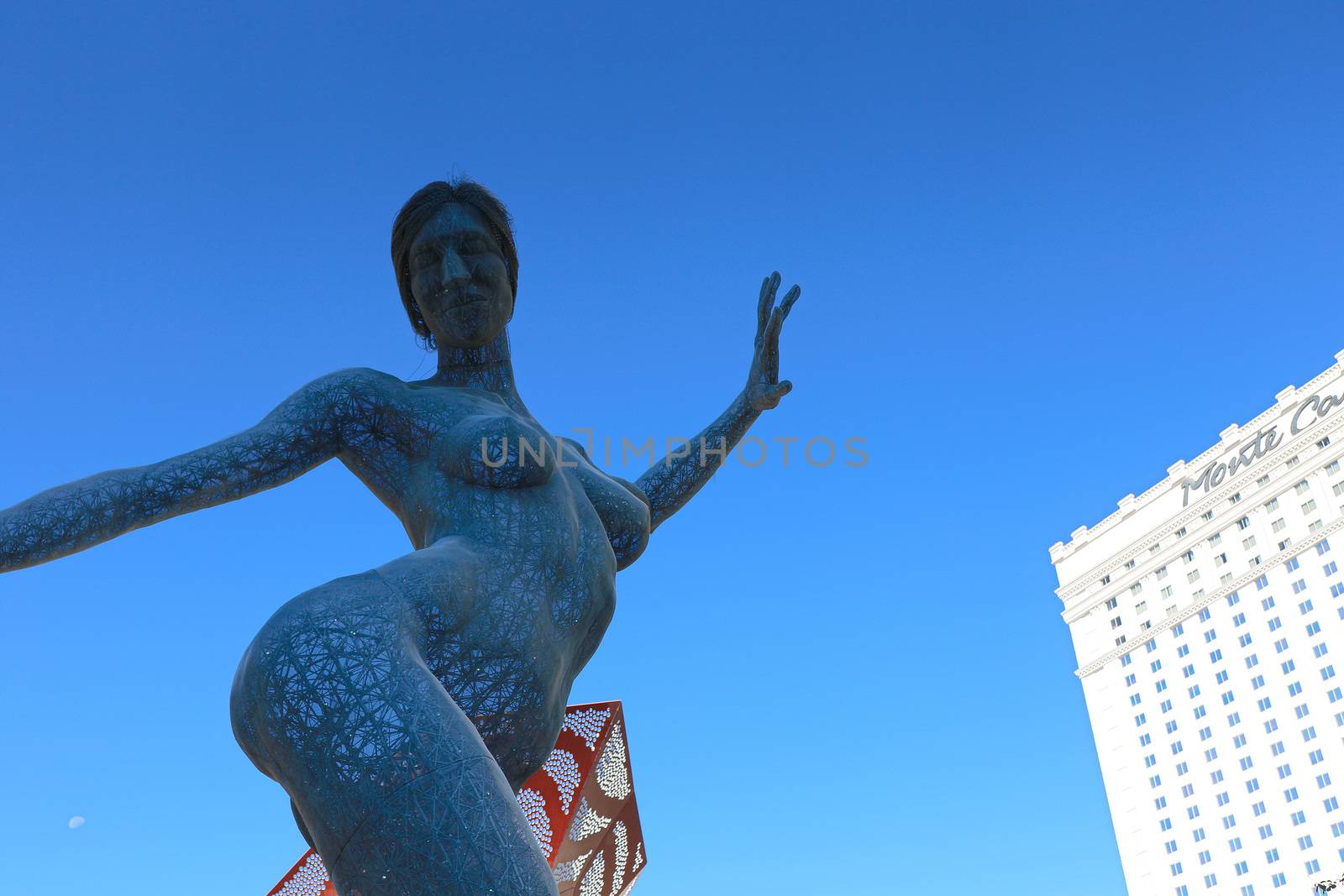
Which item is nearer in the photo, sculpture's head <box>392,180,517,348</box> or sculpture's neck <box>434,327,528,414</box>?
sculpture's head <box>392,180,517,348</box>

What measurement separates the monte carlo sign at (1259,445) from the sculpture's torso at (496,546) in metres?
88.0

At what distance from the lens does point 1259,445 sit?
82.9 m

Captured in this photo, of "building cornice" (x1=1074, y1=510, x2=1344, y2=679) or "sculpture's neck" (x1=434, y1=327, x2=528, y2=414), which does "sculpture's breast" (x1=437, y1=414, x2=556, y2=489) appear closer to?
"sculpture's neck" (x1=434, y1=327, x2=528, y2=414)

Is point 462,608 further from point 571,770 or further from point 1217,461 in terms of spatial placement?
point 1217,461

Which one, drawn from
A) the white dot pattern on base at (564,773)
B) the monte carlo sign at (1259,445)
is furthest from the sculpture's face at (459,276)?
the monte carlo sign at (1259,445)

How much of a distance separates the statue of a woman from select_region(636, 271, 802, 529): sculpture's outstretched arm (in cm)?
1

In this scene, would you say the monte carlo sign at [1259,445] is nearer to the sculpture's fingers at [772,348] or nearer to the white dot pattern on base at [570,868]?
the white dot pattern on base at [570,868]

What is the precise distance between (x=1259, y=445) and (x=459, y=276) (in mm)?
90943

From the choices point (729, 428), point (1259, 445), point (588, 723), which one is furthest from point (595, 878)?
point (1259, 445)

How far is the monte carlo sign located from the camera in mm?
79500

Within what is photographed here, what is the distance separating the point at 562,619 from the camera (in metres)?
2.68

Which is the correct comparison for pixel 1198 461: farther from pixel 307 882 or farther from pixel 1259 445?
pixel 307 882

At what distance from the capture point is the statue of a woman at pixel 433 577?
1879mm

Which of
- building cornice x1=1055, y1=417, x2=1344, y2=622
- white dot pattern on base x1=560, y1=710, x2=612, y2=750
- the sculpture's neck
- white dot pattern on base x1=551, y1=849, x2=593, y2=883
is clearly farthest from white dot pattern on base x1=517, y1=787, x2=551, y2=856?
building cornice x1=1055, y1=417, x2=1344, y2=622
